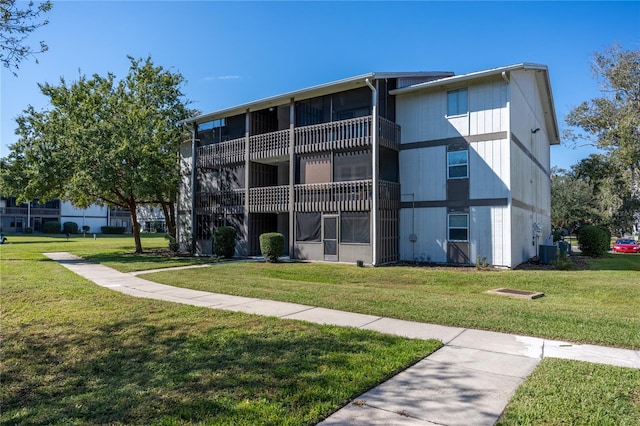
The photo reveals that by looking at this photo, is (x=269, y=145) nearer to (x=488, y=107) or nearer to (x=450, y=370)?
(x=488, y=107)

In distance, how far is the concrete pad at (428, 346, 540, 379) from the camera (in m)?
4.65

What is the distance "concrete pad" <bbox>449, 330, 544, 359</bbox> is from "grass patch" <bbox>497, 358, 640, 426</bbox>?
552mm

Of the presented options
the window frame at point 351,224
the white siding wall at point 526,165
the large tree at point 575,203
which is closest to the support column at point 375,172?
the window frame at point 351,224

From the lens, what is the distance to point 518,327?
647 centimetres

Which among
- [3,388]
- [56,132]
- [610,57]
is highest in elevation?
[610,57]

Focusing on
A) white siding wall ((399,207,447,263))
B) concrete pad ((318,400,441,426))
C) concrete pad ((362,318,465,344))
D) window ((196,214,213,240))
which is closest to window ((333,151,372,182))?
white siding wall ((399,207,447,263))

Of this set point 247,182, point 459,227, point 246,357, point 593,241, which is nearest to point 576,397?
point 246,357

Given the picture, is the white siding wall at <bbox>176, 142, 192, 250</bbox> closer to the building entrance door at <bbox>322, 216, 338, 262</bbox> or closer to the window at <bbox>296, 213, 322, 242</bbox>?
the window at <bbox>296, 213, 322, 242</bbox>

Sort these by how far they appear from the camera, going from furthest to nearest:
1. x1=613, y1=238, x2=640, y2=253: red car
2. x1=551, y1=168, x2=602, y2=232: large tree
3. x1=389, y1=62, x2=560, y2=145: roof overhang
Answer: x1=551, y1=168, x2=602, y2=232: large tree
x1=613, y1=238, x2=640, y2=253: red car
x1=389, y1=62, x2=560, y2=145: roof overhang

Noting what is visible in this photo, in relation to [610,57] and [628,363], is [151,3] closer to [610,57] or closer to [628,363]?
[628,363]

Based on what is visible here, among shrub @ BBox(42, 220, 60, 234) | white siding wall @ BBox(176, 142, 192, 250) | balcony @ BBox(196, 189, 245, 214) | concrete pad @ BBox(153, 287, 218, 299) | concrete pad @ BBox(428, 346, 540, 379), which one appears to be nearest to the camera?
concrete pad @ BBox(428, 346, 540, 379)

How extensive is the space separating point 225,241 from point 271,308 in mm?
12399

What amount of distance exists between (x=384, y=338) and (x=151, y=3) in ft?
36.5

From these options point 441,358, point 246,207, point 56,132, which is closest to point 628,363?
point 441,358
